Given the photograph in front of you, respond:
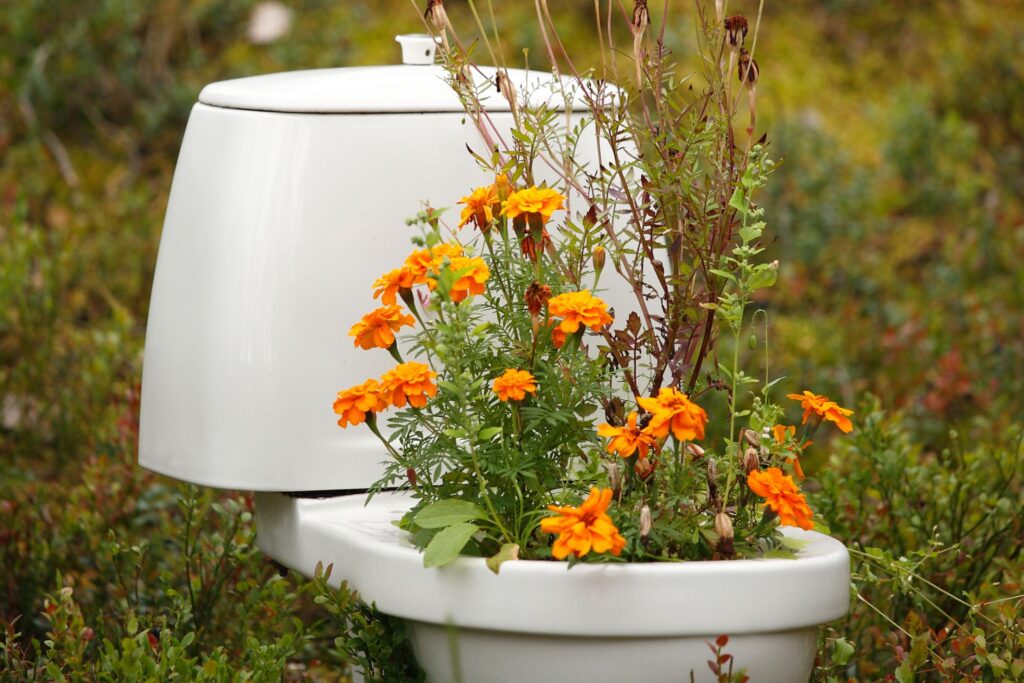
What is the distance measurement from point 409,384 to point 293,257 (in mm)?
302

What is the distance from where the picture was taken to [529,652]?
1.09 meters

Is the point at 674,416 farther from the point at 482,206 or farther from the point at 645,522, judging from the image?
the point at 482,206

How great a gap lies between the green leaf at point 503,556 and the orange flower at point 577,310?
20cm

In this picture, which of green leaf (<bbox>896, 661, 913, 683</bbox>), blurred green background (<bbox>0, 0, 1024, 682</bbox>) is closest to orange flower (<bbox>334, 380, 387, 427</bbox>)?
blurred green background (<bbox>0, 0, 1024, 682</bbox>)

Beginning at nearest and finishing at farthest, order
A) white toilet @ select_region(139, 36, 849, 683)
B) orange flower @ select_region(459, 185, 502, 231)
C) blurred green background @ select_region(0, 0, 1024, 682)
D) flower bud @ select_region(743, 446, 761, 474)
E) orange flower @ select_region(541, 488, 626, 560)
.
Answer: orange flower @ select_region(541, 488, 626, 560) → flower bud @ select_region(743, 446, 761, 474) → orange flower @ select_region(459, 185, 502, 231) → white toilet @ select_region(139, 36, 849, 683) → blurred green background @ select_region(0, 0, 1024, 682)

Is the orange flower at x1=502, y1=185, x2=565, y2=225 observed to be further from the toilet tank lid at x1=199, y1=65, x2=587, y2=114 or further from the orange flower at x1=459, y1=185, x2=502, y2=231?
the toilet tank lid at x1=199, y1=65, x2=587, y2=114

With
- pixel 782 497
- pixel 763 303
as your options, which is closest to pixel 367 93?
pixel 782 497

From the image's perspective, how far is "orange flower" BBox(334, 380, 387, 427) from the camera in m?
1.17

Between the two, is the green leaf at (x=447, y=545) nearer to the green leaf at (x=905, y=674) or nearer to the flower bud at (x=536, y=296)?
the flower bud at (x=536, y=296)

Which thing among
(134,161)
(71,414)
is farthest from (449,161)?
(134,161)

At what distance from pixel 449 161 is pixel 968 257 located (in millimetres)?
1852

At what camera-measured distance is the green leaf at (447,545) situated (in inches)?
43.0

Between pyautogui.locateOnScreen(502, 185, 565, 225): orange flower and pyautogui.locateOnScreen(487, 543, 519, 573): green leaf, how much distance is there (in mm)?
304

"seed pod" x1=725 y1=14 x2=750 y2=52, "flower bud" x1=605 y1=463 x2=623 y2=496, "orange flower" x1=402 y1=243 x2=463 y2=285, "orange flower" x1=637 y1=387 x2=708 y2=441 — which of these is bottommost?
"flower bud" x1=605 y1=463 x2=623 y2=496
